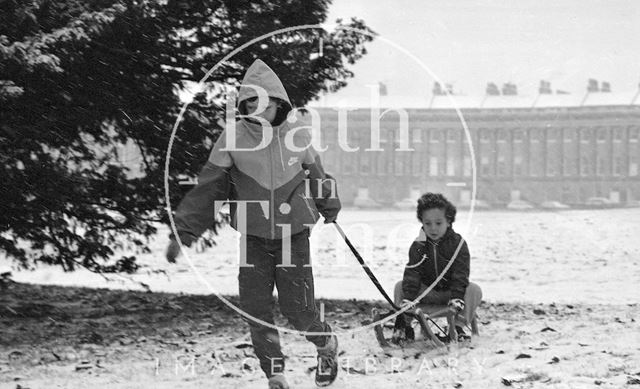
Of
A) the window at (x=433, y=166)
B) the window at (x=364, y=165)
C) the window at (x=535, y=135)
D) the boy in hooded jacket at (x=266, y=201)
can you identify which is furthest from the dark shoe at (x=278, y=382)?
the window at (x=535, y=135)

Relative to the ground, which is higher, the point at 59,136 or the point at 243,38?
the point at 243,38

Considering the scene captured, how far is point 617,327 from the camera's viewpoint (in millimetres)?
7566

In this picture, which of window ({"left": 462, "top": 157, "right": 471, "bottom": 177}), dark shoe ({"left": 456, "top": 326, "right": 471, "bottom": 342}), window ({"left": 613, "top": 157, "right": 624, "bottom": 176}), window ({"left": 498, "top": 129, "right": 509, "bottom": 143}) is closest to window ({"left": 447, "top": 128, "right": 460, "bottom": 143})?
window ({"left": 462, "top": 157, "right": 471, "bottom": 177})

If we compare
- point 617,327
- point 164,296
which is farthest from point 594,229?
point 617,327

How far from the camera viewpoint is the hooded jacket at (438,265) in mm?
6664

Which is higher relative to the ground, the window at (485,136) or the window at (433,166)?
the window at (485,136)

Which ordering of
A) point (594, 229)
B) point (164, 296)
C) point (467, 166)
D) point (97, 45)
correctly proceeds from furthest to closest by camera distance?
point (467, 166) → point (594, 229) → point (164, 296) → point (97, 45)

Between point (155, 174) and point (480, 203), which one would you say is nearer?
point (155, 174)

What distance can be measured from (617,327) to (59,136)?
5.41 metres

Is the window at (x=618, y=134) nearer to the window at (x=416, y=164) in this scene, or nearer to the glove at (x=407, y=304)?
the window at (x=416, y=164)

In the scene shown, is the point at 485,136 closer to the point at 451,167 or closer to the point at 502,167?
the point at 502,167

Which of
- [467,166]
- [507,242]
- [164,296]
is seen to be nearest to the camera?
[164,296]

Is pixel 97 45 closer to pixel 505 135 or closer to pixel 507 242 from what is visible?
pixel 507 242

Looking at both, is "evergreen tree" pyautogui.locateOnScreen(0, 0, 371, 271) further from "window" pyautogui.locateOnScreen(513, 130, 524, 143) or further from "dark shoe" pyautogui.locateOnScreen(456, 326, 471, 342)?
"window" pyautogui.locateOnScreen(513, 130, 524, 143)
